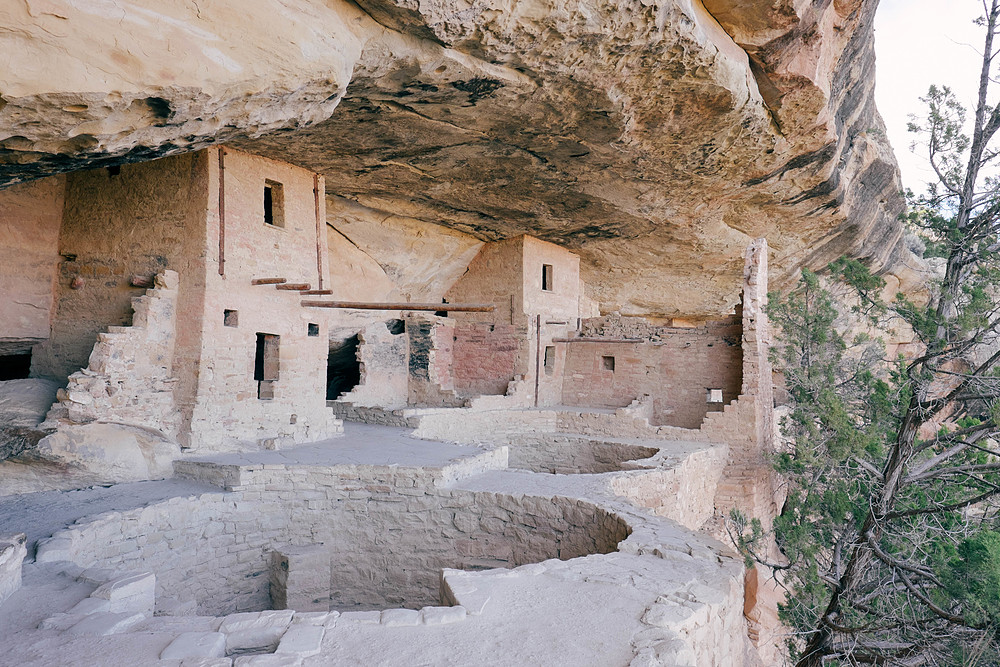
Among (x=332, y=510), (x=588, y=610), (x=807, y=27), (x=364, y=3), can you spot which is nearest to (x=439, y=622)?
(x=588, y=610)

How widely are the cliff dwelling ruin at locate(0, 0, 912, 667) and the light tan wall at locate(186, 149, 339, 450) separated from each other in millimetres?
41

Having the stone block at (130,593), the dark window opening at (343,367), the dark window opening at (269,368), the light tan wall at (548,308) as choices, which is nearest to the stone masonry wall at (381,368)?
the dark window opening at (343,367)

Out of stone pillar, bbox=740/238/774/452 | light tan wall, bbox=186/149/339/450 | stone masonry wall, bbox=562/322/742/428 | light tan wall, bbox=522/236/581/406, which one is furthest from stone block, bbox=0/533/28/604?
stone masonry wall, bbox=562/322/742/428

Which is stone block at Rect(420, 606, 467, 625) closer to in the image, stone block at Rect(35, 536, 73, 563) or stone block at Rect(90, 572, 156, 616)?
stone block at Rect(90, 572, 156, 616)

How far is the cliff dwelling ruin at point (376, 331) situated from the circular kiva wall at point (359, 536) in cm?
3

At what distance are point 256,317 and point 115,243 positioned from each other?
176cm

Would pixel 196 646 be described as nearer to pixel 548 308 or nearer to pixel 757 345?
pixel 757 345

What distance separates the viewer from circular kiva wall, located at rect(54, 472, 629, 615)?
5.19m

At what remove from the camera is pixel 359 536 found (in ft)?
19.3

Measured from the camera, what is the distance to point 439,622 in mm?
3195

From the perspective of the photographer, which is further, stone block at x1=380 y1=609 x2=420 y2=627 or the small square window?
the small square window

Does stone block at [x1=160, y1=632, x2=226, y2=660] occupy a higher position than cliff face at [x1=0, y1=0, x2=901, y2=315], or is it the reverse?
cliff face at [x1=0, y1=0, x2=901, y2=315]

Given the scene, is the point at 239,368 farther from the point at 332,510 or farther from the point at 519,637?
the point at 519,637

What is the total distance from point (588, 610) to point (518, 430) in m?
7.39
